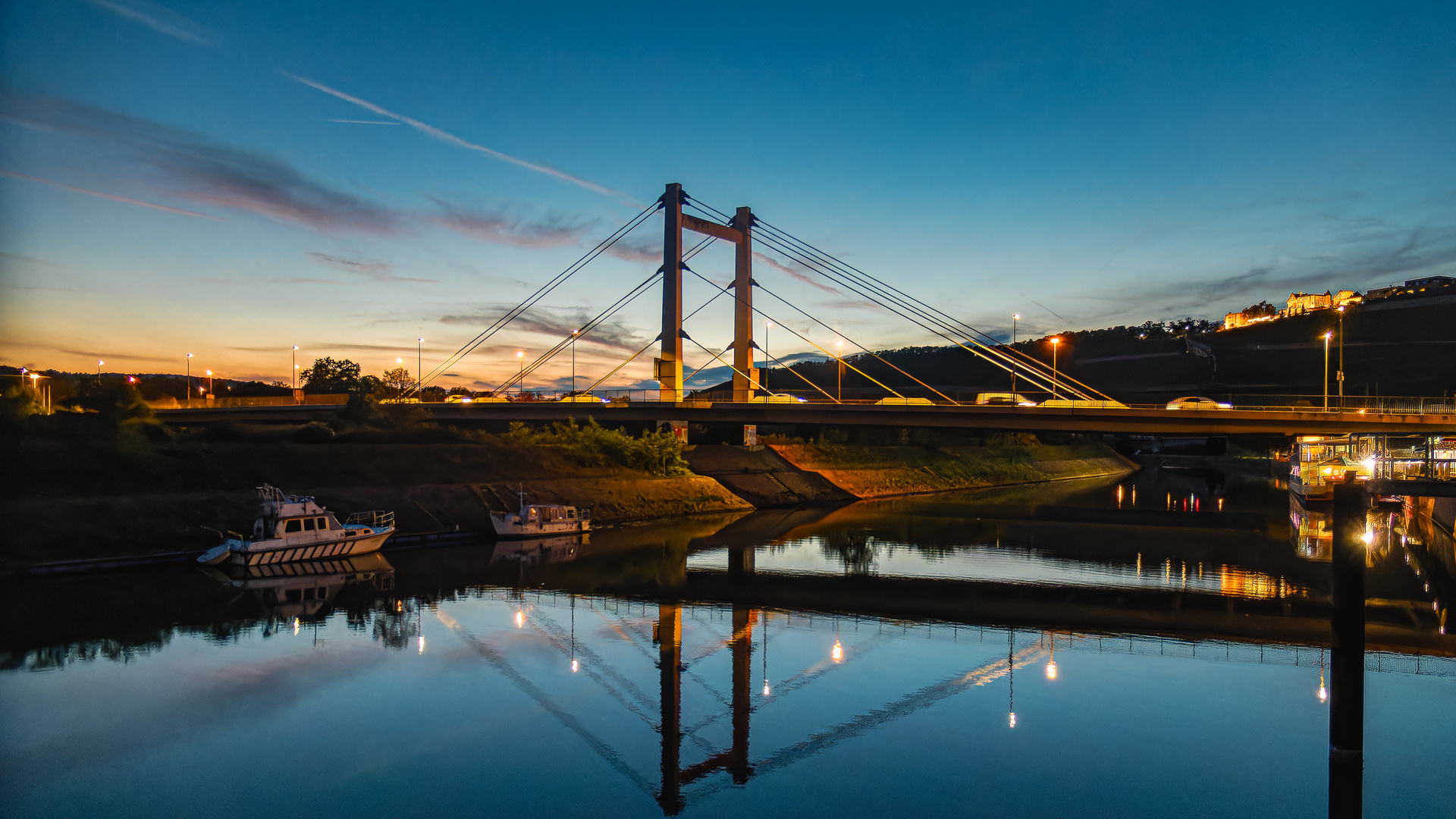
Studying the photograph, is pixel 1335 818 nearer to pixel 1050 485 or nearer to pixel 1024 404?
pixel 1024 404

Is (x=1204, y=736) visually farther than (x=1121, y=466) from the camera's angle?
No

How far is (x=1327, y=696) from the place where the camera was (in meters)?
20.1

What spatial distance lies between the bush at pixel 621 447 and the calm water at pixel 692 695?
24118 mm

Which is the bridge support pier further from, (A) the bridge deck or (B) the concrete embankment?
(B) the concrete embankment

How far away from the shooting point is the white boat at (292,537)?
115ft

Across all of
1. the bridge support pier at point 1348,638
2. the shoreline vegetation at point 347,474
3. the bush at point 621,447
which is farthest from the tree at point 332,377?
the bridge support pier at point 1348,638

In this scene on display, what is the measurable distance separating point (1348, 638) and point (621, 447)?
5078 cm

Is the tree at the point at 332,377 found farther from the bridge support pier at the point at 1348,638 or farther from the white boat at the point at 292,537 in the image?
the bridge support pier at the point at 1348,638

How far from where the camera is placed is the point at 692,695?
20297mm

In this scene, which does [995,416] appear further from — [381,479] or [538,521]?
[381,479]

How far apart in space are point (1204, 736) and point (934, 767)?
6260mm

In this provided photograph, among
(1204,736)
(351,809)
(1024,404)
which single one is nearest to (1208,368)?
(1024,404)

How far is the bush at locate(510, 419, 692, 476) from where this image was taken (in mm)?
61281

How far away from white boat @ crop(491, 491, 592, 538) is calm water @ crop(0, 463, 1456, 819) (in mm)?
7900
